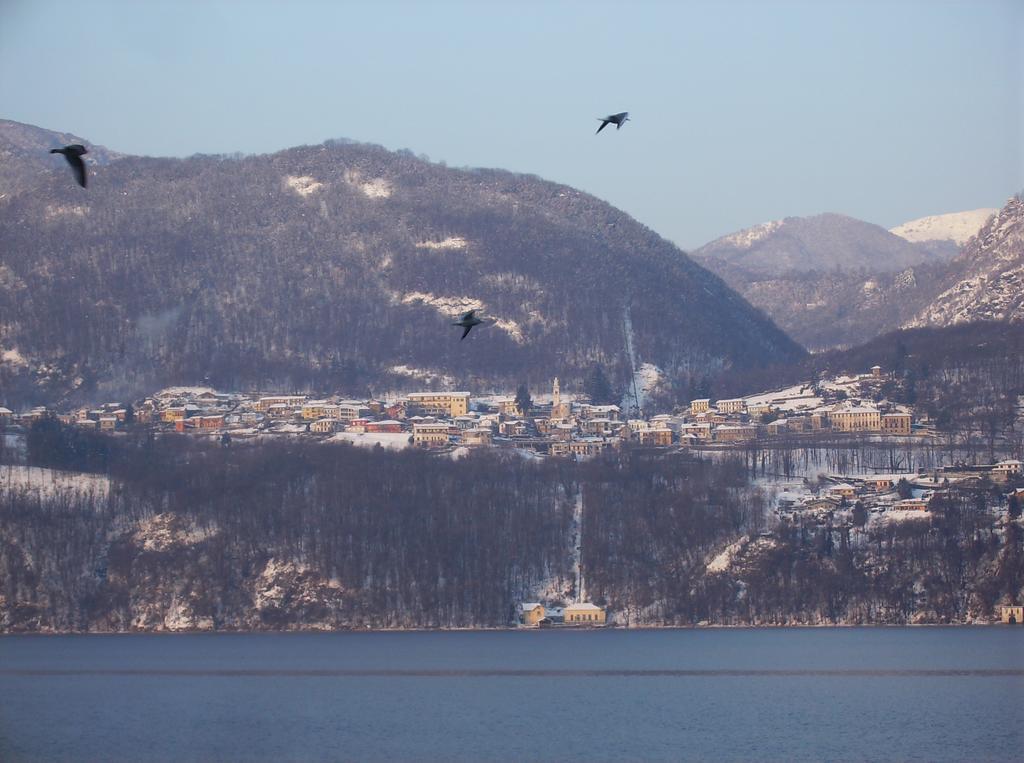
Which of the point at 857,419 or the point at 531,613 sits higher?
the point at 857,419

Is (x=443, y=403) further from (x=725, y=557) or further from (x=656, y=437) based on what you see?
(x=725, y=557)

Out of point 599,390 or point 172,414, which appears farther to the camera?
point 599,390

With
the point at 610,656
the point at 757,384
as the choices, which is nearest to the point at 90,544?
the point at 610,656

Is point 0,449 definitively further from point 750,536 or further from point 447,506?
point 750,536

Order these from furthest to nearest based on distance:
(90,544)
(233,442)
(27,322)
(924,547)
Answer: (27,322) → (233,442) → (90,544) → (924,547)

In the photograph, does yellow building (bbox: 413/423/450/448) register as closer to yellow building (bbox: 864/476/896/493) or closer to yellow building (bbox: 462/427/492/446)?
yellow building (bbox: 462/427/492/446)

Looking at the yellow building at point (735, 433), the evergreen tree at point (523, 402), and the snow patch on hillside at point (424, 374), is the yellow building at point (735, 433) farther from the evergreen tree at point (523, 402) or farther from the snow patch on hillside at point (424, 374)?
the snow patch on hillside at point (424, 374)

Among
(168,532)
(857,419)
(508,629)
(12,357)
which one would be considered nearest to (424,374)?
(12,357)
